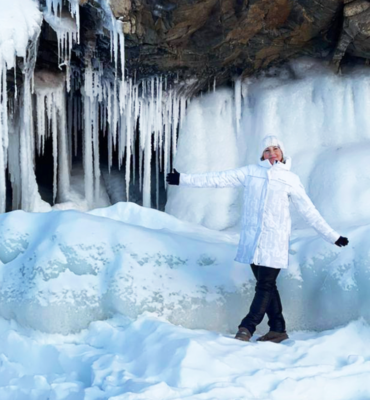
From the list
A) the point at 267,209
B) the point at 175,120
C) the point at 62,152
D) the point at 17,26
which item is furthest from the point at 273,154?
the point at 62,152

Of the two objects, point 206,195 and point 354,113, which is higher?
point 354,113

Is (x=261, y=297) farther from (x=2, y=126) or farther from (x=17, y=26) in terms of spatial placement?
(x=2, y=126)

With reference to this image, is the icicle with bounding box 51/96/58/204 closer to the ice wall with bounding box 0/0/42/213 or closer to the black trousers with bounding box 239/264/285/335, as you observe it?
the ice wall with bounding box 0/0/42/213

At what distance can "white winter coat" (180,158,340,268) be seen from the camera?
15.5ft

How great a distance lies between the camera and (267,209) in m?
4.78

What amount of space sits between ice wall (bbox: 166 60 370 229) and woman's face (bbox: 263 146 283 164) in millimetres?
3511

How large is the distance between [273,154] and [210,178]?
485 mm

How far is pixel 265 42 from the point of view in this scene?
8680 millimetres

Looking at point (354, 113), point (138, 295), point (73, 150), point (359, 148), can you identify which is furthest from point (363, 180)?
point (73, 150)

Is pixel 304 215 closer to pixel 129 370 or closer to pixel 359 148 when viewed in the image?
pixel 129 370

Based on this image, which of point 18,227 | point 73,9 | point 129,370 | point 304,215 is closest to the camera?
point 129,370

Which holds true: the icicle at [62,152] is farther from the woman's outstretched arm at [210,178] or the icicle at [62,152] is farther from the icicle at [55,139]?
the woman's outstretched arm at [210,178]

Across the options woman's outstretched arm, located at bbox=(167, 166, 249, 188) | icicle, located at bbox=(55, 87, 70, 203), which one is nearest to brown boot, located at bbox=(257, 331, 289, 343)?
woman's outstretched arm, located at bbox=(167, 166, 249, 188)

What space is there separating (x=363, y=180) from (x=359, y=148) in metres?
0.63
